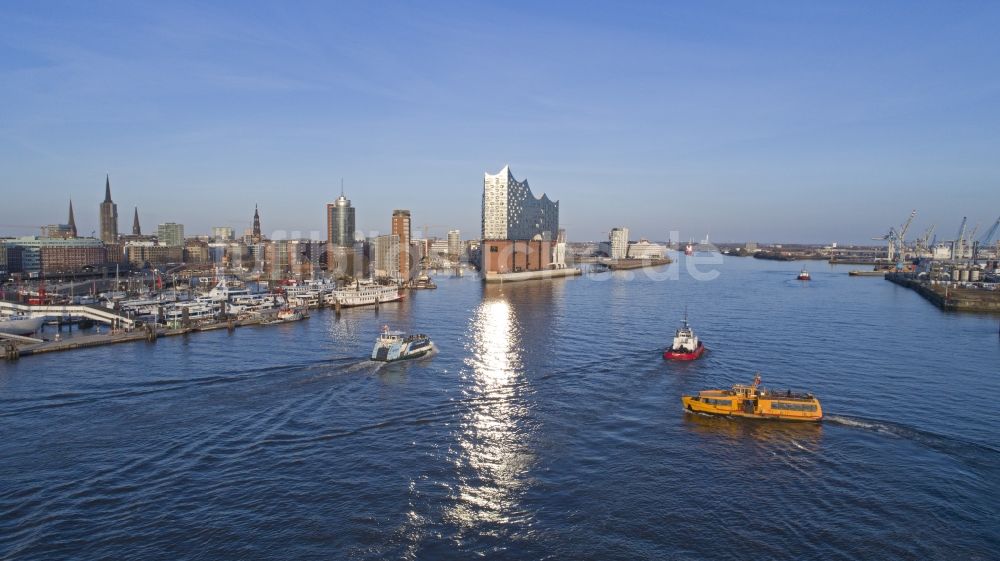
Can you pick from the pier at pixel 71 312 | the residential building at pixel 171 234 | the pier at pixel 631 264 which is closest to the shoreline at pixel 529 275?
the pier at pixel 631 264

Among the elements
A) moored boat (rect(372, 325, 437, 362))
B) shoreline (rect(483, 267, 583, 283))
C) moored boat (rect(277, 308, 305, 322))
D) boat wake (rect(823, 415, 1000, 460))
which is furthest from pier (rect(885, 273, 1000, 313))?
moored boat (rect(277, 308, 305, 322))

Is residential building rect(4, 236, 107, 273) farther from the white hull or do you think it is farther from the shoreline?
the shoreline

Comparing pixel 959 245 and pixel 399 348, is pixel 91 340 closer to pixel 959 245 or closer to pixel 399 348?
pixel 399 348

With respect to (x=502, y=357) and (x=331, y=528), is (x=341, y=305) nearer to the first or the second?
(x=502, y=357)

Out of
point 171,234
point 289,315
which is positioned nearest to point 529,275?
point 289,315

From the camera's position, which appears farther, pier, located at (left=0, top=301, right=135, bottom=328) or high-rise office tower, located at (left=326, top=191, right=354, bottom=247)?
high-rise office tower, located at (left=326, top=191, right=354, bottom=247)

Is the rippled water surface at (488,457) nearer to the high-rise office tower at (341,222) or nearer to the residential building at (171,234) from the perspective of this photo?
the high-rise office tower at (341,222)
